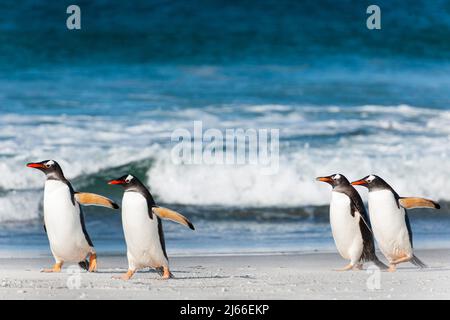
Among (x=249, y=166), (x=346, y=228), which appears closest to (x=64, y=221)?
(x=346, y=228)

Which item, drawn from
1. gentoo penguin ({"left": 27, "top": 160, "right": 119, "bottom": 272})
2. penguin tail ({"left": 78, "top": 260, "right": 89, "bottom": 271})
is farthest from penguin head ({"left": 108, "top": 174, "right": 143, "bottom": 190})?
penguin tail ({"left": 78, "top": 260, "right": 89, "bottom": 271})

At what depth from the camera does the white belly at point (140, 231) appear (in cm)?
527

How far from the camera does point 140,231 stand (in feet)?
17.4

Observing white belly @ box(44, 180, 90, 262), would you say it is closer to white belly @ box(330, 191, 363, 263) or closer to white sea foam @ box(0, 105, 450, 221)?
white belly @ box(330, 191, 363, 263)

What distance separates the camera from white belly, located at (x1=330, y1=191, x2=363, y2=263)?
5.73 meters

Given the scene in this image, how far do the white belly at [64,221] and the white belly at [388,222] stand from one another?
1.83 m

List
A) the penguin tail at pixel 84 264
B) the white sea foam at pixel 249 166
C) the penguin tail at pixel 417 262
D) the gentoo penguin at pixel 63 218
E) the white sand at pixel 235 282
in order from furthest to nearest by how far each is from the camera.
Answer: the white sea foam at pixel 249 166 < the penguin tail at pixel 417 262 < the penguin tail at pixel 84 264 < the gentoo penguin at pixel 63 218 < the white sand at pixel 235 282

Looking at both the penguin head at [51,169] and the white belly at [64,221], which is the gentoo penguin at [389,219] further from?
the penguin head at [51,169]

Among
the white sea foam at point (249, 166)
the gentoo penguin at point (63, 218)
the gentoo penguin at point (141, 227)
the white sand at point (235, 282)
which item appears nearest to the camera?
the white sand at point (235, 282)

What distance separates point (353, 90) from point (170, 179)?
4556mm

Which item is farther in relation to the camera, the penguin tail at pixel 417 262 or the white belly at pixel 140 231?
the penguin tail at pixel 417 262

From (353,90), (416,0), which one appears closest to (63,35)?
(353,90)

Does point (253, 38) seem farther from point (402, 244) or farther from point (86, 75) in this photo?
point (402, 244)

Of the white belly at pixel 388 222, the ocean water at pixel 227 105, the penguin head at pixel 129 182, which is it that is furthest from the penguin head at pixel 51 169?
the white belly at pixel 388 222
